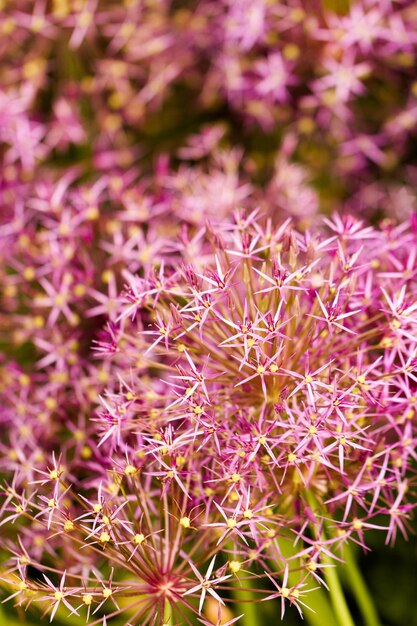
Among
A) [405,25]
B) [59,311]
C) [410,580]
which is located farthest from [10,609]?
[405,25]

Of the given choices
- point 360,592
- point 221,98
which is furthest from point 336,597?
point 221,98

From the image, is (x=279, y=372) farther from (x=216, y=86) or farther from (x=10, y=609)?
(x=216, y=86)

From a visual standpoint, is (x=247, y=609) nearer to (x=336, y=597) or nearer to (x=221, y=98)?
(x=336, y=597)

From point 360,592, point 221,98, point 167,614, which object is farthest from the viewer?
point 221,98

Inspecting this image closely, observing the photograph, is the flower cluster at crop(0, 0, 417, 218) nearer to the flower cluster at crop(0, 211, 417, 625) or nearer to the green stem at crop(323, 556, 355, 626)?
the flower cluster at crop(0, 211, 417, 625)

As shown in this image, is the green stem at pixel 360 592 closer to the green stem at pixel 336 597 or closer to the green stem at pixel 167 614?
the green stem at pixel 336 597

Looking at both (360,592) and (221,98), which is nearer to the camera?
(360,592)

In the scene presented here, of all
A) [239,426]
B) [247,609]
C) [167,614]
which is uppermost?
[239,426]

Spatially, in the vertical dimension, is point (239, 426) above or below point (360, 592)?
above
